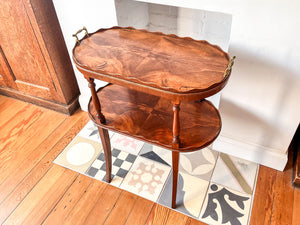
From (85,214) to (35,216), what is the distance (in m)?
0.31

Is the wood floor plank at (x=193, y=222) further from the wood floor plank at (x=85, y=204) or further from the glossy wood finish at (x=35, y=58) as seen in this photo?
the glossy wood finish at (x=35, y=58)

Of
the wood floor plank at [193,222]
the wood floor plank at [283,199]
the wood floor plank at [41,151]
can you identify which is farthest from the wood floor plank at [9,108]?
the wood floor plank at [283,199]

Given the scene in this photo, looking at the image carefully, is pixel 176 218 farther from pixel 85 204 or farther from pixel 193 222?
pixel 85 204

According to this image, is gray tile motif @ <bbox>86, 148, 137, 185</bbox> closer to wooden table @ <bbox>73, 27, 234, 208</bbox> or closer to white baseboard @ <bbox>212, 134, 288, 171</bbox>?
wooden table @ <bbox>73, 27, 234, 208</bbox>

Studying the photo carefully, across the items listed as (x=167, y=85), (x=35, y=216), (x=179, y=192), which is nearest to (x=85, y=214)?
(x=35, y=216)

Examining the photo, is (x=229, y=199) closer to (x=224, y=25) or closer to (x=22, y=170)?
(x=224, y=25)

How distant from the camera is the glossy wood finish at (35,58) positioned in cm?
174

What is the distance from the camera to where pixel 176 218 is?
59.7 inches

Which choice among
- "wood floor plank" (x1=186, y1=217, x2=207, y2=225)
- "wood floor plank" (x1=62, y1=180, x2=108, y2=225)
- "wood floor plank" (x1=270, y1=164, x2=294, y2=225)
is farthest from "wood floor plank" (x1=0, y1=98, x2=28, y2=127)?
"wood floor plank" (x1=270, y1=164, x2=294, y2=225)

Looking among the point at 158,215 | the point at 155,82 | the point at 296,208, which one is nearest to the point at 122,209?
the point at 158,215

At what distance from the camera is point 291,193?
160cm

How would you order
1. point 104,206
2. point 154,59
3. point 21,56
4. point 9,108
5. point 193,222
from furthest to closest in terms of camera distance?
point 9,108
point 21,56
point 104,206
point 193,222
point 154,59

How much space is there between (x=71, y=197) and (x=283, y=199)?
1.32 meters

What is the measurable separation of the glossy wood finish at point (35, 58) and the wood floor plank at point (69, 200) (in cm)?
71
